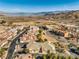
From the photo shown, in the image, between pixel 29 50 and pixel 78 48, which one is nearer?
pixel 29 50

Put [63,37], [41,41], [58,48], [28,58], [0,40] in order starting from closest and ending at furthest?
[28,58]
[58,48]
[41,41]
[0,40]
[63,37]

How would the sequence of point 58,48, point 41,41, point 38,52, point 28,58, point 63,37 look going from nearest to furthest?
point 28,58, point 38,52, point 58,48, point 41,41, point 63,37

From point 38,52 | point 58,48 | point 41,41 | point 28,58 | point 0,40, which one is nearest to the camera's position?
point 28,58

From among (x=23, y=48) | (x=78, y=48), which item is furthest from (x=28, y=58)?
(x=78, y=48)

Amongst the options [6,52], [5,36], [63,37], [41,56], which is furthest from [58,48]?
[5,36]

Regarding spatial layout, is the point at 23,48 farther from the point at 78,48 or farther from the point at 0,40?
the point at 0,40

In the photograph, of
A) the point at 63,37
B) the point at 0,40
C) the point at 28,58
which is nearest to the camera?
the point at 28,58

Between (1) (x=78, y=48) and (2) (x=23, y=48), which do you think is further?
(1) (x=78, y=48)

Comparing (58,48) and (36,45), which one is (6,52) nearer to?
(36,45)
